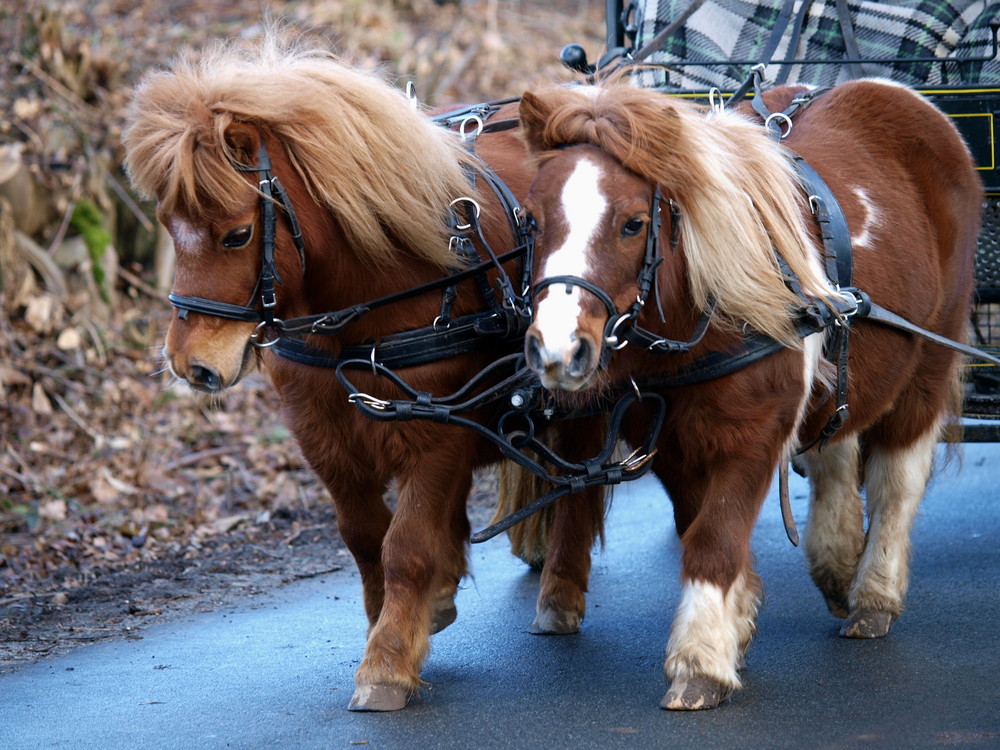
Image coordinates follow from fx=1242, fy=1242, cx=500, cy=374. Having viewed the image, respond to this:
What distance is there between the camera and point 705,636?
3602 mm

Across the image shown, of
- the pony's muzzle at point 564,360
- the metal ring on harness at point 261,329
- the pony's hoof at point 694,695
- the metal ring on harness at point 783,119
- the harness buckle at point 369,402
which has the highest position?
the metal ring on harness at point 783,119

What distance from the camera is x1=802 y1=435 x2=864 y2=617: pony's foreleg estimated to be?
4.70 metres

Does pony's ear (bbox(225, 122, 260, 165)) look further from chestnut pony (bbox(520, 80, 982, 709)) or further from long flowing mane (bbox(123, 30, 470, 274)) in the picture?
chestnut pony (bbox(520, 80, 982, 709))

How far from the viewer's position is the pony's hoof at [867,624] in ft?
14.5

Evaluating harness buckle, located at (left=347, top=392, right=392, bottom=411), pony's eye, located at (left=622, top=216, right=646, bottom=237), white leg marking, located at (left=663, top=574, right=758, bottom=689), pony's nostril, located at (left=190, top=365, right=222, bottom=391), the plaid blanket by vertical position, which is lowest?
white leg marking, located at (left=663, top=574, right=758, bottom=689)

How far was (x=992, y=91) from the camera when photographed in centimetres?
501

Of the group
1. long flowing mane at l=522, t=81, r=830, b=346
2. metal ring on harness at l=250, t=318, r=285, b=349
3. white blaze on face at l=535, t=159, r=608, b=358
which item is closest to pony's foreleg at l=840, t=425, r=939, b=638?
long flowing mane at l=522, t=81, r=830, b=346

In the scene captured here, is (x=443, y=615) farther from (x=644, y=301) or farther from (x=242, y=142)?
(x=242, y=142)

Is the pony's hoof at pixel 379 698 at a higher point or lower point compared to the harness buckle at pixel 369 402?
lower

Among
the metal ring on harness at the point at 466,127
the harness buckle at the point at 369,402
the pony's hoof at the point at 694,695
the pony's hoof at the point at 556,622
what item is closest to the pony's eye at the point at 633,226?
the harness buckle at the point at 369,402

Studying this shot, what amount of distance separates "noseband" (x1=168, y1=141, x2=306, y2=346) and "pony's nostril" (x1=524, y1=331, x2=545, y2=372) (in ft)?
2.55

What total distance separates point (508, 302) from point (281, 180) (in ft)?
2.48

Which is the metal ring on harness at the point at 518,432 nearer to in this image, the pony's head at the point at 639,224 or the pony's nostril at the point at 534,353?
the pony's head at the point at 639,224

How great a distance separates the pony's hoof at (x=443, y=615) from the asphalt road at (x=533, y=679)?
0.12 metres
